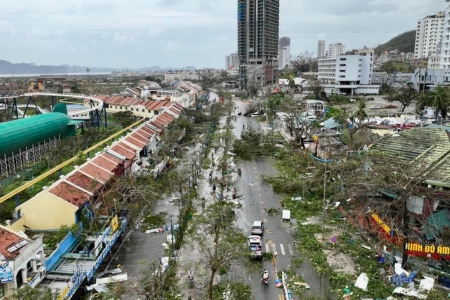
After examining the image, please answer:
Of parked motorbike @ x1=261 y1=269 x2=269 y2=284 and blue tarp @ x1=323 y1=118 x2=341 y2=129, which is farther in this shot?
blue tarp @ x1=323 y1=118 x2=341 y2=129

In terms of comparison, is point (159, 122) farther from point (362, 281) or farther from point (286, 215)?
point (362, 281)

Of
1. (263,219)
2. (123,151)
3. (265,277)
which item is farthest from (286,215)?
(123,151)

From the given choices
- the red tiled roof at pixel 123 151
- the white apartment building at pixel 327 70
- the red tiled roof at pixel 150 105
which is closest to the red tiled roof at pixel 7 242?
the red tiled roof at pixel 123 151

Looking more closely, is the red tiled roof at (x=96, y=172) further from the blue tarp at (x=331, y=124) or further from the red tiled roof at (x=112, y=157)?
the blue tarp at (x=331, y=124)

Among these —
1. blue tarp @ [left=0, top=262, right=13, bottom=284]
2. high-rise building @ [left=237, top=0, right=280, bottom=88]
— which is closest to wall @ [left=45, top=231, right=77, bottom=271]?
blue tarp @ [left=0, top=262, right=13, bottom=284]

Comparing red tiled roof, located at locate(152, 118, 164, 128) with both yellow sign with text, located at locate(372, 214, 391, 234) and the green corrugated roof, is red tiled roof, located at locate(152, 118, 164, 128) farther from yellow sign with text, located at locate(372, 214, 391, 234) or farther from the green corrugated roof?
yellow sign with text, located at locate(372, 214, 391, 234)
